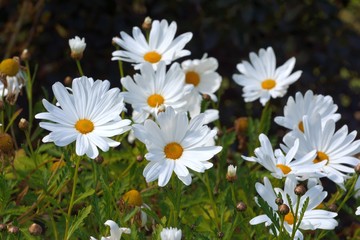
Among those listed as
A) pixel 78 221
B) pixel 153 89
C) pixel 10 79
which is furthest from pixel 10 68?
pixel 78 221

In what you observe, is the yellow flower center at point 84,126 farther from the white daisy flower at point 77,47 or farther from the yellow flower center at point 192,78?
the yellow flower center at point 192,78

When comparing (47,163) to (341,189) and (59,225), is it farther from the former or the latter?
(341,189)

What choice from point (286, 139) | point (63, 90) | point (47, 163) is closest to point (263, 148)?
point (286, 139)

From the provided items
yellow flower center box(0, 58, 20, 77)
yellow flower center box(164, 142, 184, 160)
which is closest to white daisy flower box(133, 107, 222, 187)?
yellow flower center box(164, 142, 184, 160)

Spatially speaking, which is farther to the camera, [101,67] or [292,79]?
[101,67]

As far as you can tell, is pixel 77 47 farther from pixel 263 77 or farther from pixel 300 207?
pixel 300 207

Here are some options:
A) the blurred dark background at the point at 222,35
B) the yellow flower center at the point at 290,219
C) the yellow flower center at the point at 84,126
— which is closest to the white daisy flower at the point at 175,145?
the yellow flower center at the point at 84,126
